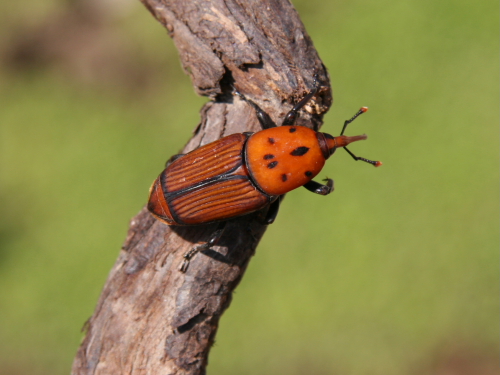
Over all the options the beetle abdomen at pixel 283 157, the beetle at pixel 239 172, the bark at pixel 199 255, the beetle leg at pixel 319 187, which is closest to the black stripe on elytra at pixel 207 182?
the beetle at pixel 239 172

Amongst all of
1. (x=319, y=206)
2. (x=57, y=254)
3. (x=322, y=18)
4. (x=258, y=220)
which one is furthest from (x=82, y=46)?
(x=258, y=220)

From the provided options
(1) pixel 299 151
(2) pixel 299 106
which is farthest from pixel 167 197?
(2) pixel 299 106

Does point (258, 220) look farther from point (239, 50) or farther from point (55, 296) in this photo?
point (55, 296)

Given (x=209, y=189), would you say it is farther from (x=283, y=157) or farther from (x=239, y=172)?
(x=283, y=157)

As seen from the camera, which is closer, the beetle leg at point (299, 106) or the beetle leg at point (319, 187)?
the beetle leg at point (299, 106)

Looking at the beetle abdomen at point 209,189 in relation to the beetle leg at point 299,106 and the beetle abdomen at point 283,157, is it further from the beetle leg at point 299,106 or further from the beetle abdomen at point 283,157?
the beetle leg at point 299,106

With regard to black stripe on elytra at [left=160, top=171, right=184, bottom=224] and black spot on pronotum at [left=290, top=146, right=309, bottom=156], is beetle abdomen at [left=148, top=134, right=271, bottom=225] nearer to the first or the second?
black stripe on elytra at [left=160, top=171, right=184, bottom=224]

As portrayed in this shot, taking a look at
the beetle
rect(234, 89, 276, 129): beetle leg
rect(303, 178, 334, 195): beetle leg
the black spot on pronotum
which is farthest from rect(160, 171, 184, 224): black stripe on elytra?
Answer: rect(303, 178, 334, 195): beetle leg
